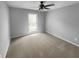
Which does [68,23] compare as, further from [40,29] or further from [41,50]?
[40,29]

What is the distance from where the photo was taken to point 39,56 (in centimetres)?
249

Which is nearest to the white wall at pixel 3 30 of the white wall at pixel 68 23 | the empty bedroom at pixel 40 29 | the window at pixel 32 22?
the empty bedroom at pixel 40 29

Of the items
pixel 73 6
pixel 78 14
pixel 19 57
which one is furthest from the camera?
pixel 73 6

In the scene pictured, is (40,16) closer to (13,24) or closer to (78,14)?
(13,24)

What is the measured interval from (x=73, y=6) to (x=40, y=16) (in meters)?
3.21

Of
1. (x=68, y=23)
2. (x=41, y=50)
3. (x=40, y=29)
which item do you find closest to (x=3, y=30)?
(x=41, y=50)

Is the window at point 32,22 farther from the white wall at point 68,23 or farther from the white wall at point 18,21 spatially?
the white wall at point 68,23

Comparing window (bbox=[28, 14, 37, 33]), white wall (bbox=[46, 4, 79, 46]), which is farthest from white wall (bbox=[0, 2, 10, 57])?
white wall (bbox=[46, 4, 79, 46])

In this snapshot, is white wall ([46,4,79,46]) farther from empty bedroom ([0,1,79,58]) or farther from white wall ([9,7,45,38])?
white wall ([9,7,45,38])

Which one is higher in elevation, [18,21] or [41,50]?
[18,21]

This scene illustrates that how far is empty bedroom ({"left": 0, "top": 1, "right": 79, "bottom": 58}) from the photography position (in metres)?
2.78

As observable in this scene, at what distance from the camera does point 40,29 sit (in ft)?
20.9

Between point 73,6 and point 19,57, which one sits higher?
point 73,6

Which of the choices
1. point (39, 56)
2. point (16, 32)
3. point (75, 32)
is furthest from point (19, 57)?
point (75, 32)
